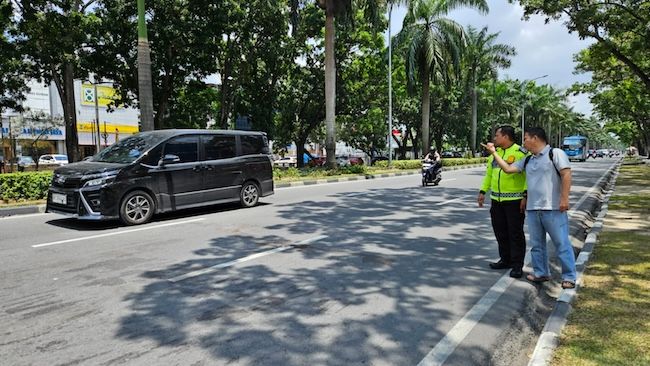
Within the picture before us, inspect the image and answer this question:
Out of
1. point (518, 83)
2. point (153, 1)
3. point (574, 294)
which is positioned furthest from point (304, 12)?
point (518, 83)

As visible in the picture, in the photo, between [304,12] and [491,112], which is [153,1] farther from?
[491,112]

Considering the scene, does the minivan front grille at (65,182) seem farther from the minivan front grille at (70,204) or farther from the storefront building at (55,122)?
the storefront building at (55,122)

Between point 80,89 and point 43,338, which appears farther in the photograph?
point 80,89

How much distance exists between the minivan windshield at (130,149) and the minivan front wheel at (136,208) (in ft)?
2.21

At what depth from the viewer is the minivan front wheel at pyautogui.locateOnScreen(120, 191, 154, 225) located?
8.35 meters

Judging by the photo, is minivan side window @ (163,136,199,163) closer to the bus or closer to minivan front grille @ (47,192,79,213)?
minivan front grille @ (47,192,79,213)

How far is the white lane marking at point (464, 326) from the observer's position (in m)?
3.33

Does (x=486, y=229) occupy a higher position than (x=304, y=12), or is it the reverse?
(x=304, y=12)

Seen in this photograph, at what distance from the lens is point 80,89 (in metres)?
48.3

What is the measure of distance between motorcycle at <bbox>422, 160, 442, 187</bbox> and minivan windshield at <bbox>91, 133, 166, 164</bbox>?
10.4 metres

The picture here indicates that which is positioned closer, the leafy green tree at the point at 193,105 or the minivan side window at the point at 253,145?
the minivan side window at the point at 253,145

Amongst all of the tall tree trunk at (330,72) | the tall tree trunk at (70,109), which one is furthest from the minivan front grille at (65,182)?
the tall tree trunk at (330,72)

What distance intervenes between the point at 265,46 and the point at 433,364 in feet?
76.6

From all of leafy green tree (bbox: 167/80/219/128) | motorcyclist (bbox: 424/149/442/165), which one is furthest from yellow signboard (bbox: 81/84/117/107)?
motorcyclist (bbox: 424/149/442/165)
